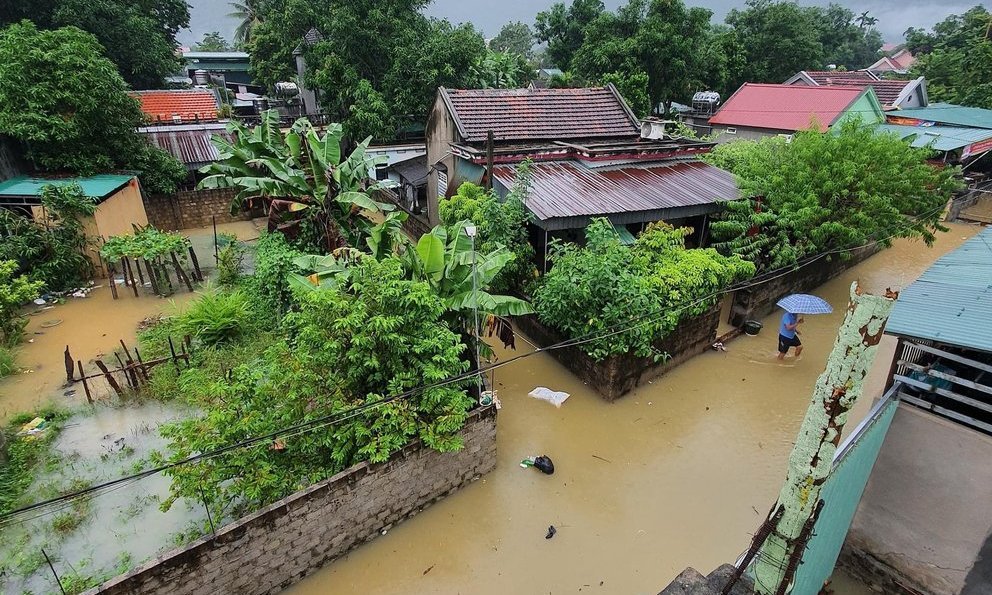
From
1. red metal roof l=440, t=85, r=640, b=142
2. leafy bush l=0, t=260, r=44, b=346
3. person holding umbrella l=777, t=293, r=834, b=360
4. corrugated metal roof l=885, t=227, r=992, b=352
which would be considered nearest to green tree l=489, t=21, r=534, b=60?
red metal roof l=440, t=85, r=640, b=142

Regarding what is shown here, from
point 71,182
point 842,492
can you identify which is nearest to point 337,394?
point 842,492

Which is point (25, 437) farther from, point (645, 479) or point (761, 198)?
point (761, 198)

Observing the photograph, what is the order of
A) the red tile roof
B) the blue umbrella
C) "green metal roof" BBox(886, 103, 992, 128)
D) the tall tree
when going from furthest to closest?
1. the tall tree
2. "green metal roof" BBox(886, 103, 992, 128)
3. the red tile roof
4. the blue umbrella

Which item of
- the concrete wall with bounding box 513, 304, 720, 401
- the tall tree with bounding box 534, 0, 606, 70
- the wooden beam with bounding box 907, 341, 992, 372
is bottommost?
the concrete wall with bounding box 513, 304, 720, 401

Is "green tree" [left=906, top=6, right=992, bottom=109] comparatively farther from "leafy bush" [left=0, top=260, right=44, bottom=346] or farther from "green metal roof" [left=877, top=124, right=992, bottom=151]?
"leafy bush" [left=0, top=260, right=44, bottom=346]

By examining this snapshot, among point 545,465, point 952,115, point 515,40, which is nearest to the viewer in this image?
point 545,465

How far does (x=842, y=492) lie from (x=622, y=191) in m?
7.90

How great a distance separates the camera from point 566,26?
29359 mm

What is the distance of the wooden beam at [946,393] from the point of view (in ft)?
14.6

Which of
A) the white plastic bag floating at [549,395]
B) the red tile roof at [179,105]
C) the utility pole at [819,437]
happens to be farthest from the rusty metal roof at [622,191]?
the red tile roof at [179,105]

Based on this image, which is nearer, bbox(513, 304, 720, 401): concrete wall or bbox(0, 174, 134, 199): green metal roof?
bbox(513, 304, 720, 401): concrete wall

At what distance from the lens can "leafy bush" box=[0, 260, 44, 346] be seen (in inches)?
363

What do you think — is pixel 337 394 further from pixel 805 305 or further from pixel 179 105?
pixel 179 105

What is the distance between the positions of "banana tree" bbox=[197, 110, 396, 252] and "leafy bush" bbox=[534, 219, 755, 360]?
4.36 m
